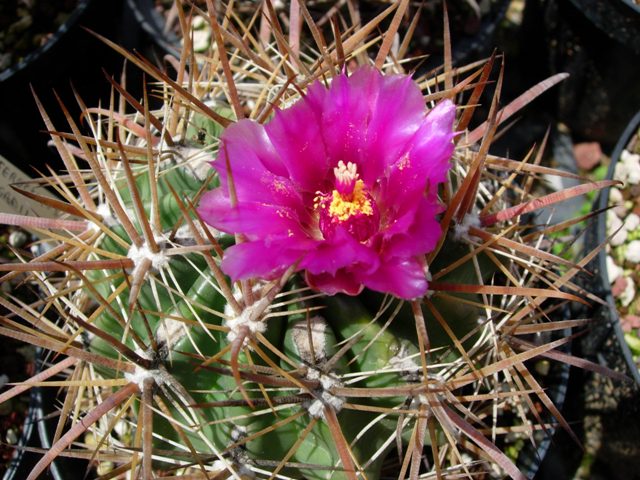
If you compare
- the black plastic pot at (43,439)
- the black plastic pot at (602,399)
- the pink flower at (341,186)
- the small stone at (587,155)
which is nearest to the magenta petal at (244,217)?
the pink flower at (341,186)

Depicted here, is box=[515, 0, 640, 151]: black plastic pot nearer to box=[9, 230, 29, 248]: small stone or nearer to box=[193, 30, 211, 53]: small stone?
box=[193, 30, 211, 53]: small stone

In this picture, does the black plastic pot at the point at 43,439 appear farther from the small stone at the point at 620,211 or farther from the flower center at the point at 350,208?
the small stone at the point at 620,211

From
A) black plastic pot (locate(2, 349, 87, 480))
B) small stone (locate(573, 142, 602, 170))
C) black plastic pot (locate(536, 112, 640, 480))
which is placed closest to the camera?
black plastic pot (locate(2, 349, 87, 480))

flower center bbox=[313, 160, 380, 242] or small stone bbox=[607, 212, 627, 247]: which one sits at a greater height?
flower center bbox=[313, 160, 380, 242]

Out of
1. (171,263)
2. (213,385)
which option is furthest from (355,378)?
(171,263)

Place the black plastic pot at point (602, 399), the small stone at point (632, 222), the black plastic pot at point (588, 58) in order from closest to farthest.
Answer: the black plastic pot at point (602, 399), the small stone at point (632, 222), the black plastic pot at point (588, 58)

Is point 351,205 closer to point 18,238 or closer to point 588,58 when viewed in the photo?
point 18,238

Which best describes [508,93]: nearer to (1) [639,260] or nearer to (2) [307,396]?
(1) [639,260]

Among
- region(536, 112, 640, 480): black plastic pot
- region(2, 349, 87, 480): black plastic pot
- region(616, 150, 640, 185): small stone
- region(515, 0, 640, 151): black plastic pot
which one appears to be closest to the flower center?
region(2, 349, 87, 480): black plastic pot
